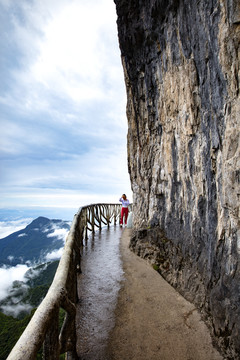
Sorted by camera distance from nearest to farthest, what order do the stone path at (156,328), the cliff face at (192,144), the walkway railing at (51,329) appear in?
the walkway railing at (51,329) < the cliff face at (192,144) < the stone path at (156,328)

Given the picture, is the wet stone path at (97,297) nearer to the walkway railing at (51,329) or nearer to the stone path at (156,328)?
the stone path at (156,328)

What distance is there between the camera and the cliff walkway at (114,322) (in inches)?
85.8

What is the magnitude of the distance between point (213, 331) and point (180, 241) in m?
2.44

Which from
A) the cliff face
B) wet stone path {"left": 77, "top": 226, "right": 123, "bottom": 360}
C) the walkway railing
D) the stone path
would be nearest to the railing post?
the walkway railing

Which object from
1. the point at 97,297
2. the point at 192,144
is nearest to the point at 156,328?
the point at 97,297

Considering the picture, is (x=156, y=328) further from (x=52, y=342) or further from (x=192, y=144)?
(x=192, y=144)

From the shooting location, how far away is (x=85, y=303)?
4828mm

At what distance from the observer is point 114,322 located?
420cm

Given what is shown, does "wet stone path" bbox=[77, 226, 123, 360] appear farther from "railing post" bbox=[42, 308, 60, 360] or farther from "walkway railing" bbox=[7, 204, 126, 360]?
"railing post" bbox=[42, 308, 60, 360]

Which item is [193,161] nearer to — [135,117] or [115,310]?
[115,310]

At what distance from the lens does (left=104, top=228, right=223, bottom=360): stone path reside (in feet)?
11.2

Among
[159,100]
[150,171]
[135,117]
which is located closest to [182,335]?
[150,171]

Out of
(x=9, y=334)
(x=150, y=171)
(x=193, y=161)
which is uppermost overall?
(x=150, y=171)

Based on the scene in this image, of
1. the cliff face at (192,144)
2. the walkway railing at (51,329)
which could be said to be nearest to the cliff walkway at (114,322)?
the walkway railing at (51,329)
